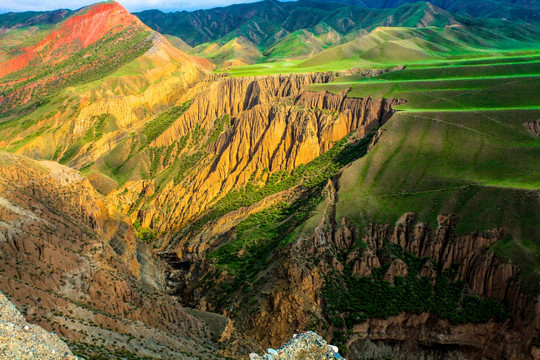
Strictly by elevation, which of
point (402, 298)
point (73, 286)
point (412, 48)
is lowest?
point (402, 298)

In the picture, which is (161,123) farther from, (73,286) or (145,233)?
(73,286)

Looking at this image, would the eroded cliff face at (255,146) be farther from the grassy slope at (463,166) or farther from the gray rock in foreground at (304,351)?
the gray rock in foreground at (304,351)

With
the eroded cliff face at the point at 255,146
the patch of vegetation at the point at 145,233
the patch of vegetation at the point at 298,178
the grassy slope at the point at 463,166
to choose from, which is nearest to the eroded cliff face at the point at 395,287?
the grassy slope at the point at 463,166

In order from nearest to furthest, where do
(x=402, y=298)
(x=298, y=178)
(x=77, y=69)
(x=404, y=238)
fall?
(x=402, y=298) → (x=404, y=238) → (x=298, y=178) → (x=77, y=69)

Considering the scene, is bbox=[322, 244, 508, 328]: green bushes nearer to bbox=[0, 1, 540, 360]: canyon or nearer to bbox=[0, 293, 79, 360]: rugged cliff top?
bbox=[0, 1, 540, 360]: canyon

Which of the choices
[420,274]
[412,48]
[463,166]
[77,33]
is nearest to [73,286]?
[420,274]

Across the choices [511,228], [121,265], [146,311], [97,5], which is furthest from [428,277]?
[97,5]
